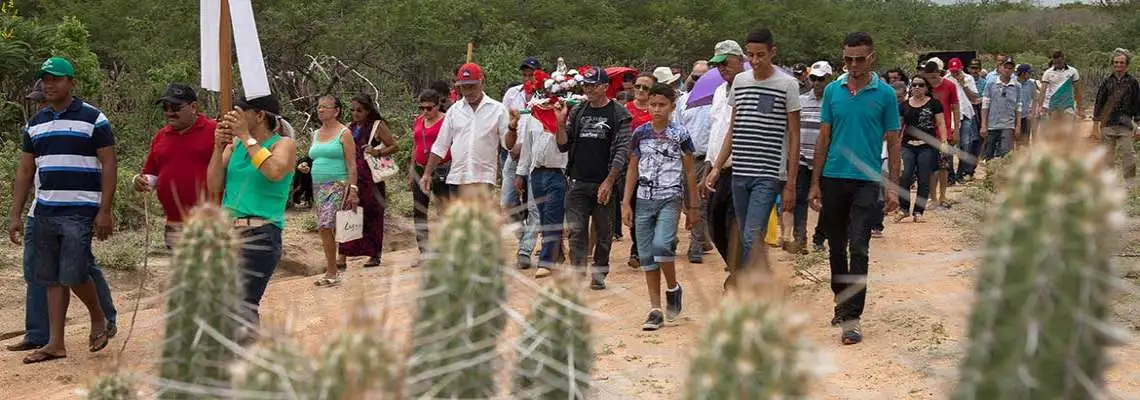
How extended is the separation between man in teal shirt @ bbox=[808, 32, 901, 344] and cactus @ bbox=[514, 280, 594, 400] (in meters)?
4.36

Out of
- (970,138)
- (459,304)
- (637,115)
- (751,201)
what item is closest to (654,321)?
(751,201)

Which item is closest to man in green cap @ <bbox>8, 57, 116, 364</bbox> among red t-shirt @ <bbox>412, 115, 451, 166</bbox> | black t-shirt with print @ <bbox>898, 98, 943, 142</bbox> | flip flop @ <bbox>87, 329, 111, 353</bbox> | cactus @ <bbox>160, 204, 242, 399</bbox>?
flip flop @ <bbox>87, 329, 111, 353</bbox>

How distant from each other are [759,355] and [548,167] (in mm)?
7207

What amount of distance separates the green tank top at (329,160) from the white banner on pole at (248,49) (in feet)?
8.98

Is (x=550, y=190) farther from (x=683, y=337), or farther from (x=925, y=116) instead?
(x=925, y=116)

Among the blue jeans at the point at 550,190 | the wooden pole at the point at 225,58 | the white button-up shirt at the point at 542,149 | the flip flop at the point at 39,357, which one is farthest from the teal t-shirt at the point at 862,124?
the flip flop at the point at 39,357

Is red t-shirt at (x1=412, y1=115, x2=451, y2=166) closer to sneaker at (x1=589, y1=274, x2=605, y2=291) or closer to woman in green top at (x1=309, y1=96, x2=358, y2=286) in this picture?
woman in green top at (x1=309, y1=96, x2=358, y2=286)

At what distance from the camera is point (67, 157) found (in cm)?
616

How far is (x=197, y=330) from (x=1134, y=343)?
17.4 ft

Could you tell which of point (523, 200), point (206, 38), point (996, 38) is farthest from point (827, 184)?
point (996, 38)

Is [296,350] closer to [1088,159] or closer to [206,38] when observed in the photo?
[1088,159]

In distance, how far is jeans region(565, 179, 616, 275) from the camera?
7932 millimetres

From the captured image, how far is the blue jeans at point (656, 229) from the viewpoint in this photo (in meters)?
6.68

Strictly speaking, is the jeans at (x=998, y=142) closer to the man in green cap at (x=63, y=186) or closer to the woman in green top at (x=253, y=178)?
the woman in green top at (x=253, y=178)
